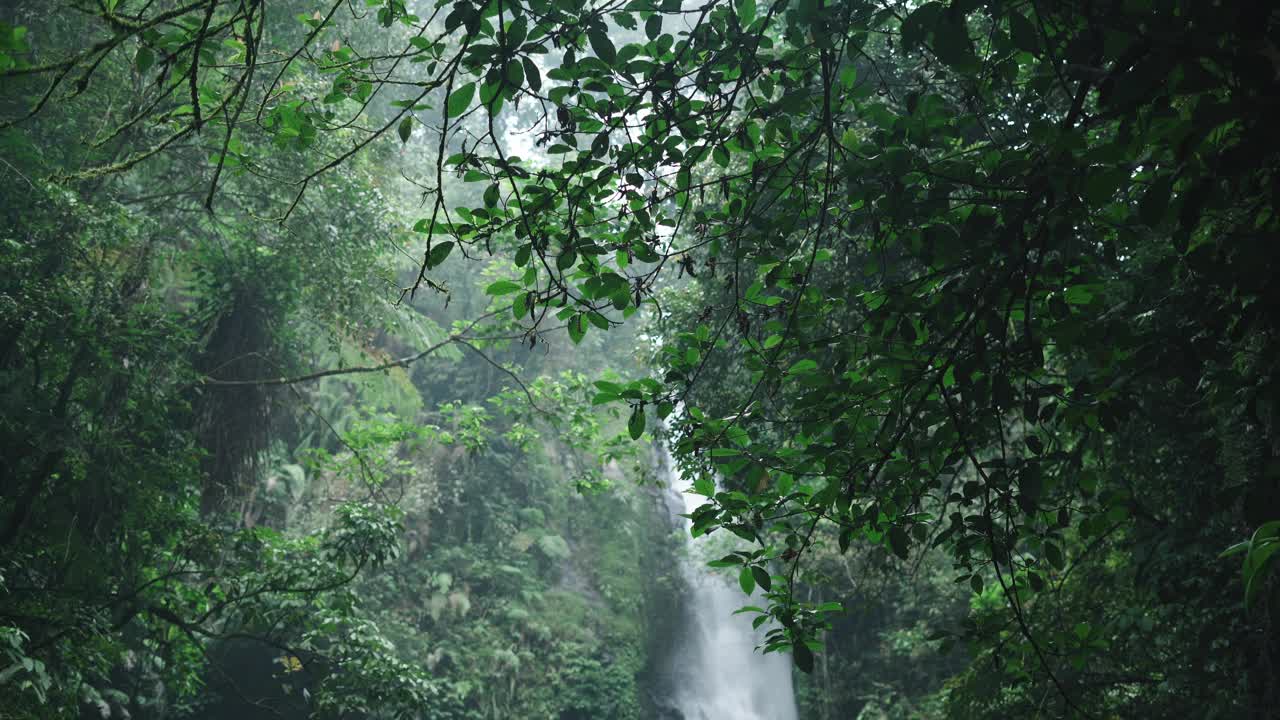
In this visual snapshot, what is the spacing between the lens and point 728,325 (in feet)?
18.6

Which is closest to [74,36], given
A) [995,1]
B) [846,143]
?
[846,143]

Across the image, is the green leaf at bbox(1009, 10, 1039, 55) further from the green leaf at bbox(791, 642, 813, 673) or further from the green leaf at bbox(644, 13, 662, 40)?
the green leaf at bbox(791, 642, 813, 673)

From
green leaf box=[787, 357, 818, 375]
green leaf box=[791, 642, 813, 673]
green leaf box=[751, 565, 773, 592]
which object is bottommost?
green leaf box=[791, 642, 813, 673]

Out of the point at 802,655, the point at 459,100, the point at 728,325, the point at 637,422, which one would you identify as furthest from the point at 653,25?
the point at 728,325

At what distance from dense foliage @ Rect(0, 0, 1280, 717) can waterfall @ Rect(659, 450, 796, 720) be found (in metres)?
1.63

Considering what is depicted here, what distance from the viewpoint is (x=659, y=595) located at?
44.0ft

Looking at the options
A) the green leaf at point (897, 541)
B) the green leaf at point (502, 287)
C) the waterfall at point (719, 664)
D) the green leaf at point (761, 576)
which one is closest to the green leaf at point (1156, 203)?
the green leaf at point (897, 541)

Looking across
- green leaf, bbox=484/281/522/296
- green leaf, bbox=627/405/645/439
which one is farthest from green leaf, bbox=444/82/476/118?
green leaf, bbox=627/405/645/439

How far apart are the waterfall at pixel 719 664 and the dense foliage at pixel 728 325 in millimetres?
1633

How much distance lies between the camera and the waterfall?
39.9 ft

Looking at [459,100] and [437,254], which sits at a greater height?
[459,100]

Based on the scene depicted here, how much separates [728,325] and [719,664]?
29.9ft

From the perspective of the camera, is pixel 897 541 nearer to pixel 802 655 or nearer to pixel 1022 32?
pixel 802 655

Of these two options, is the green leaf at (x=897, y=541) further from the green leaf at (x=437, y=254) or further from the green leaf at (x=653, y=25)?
the green leaf at (x=653, y=25)
